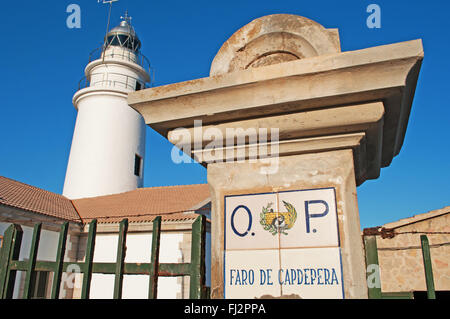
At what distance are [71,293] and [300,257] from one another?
499 inches

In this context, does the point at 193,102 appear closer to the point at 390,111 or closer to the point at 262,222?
the point at 262,222

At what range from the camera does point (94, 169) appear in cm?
1614

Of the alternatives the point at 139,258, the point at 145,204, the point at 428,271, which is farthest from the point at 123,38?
the point at 428,271

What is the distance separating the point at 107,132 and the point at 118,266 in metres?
16.5

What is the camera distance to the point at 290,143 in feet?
5.27

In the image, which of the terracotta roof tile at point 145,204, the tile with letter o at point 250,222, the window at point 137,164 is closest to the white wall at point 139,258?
the terracotta roof tile at point 145,204

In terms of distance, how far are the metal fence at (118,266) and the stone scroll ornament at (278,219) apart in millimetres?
289

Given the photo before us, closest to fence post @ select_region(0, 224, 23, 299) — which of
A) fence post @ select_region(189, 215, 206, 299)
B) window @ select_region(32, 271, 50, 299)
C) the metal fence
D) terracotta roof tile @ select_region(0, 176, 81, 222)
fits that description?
the metal fence

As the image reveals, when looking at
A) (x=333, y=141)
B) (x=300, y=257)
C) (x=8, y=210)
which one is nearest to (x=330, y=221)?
(x=300, y=257)

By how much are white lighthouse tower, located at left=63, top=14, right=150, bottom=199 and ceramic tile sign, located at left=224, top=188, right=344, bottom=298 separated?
599 inches

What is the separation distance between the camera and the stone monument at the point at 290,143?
1416mm

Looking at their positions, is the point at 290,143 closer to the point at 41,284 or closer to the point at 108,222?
the point at 108,222
